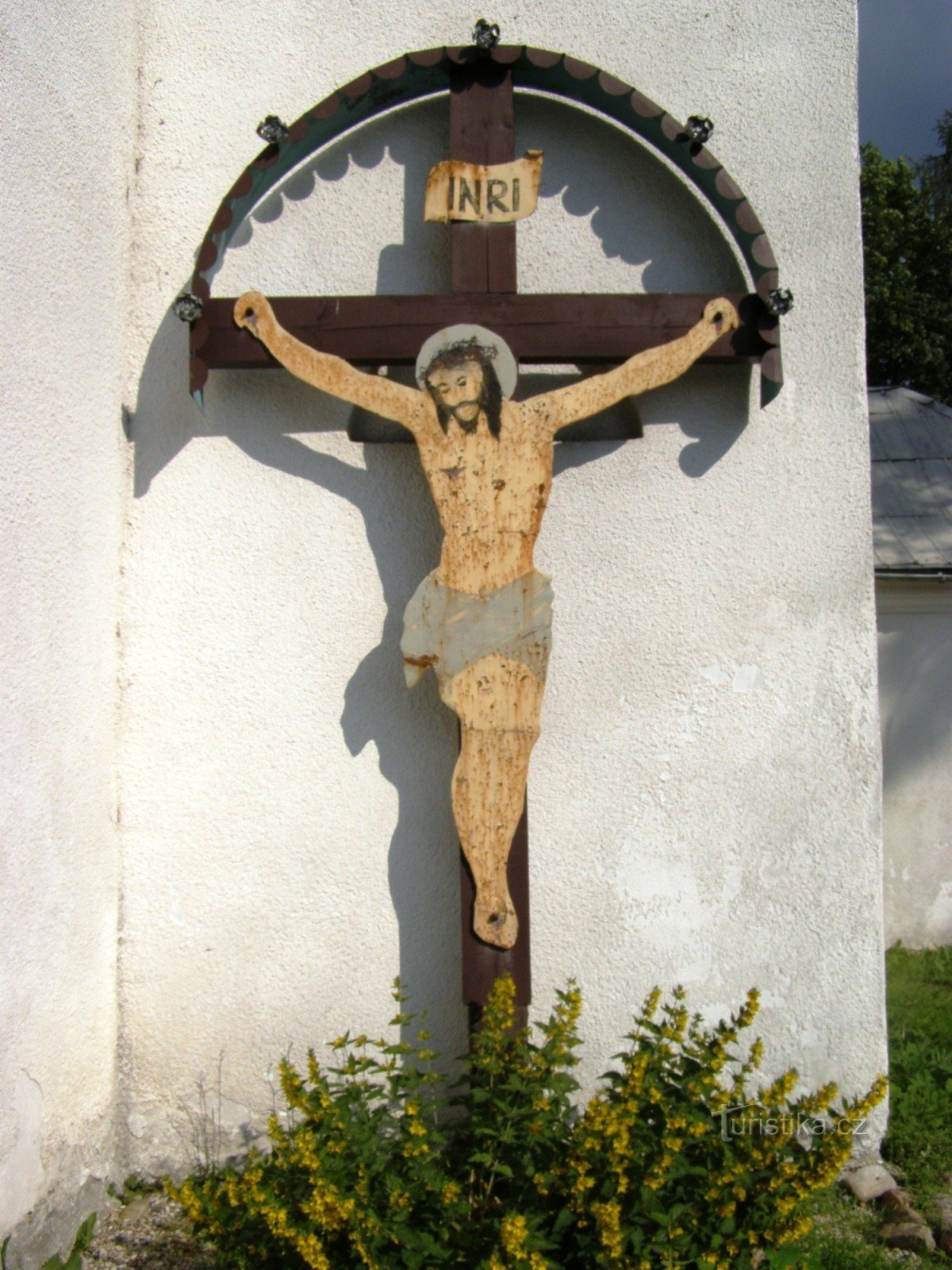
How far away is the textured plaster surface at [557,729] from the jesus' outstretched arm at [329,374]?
0.26m

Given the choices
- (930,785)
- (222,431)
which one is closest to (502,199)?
(222,431)

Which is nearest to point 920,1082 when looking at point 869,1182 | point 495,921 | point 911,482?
point 869,1182

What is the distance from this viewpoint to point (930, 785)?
5.38 m

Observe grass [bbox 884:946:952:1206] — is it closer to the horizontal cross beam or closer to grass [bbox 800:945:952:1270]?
grass [bbox 800:945:952:1270]

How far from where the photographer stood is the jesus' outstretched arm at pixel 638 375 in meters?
2.93

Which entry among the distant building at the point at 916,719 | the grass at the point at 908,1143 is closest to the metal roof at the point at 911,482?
the distant building at the point at 916,719

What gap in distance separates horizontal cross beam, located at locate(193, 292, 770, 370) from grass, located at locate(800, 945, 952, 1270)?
2.25m

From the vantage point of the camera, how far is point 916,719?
5.47m

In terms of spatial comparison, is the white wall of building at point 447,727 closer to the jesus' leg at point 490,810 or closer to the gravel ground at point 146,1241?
the gravel ground at point 146,1241

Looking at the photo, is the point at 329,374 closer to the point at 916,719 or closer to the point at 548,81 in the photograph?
the point at 548,81

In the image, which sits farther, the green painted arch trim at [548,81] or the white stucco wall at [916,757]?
the white stucco wall at [916,757]

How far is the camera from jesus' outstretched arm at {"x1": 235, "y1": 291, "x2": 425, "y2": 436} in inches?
115

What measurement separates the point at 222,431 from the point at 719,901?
197 centimetres

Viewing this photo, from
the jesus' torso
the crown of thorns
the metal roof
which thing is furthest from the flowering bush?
the metal roof
